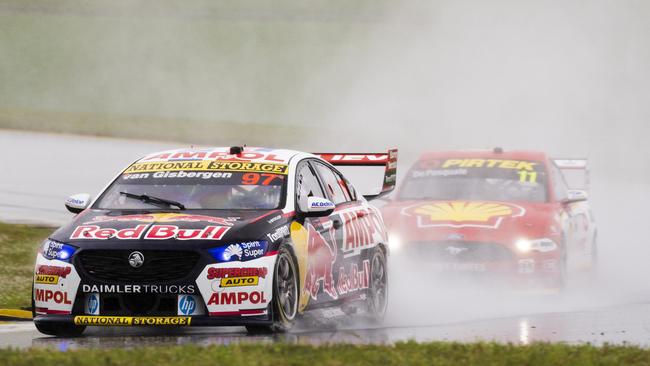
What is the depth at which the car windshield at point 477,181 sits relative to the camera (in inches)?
591

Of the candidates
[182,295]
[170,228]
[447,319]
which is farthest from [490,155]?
[182,295]

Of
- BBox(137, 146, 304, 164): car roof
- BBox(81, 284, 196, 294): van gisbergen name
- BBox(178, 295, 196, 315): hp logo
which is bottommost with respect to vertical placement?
BBox(178, 295, 196, 315): hp logo

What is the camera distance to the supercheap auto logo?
13.9 m

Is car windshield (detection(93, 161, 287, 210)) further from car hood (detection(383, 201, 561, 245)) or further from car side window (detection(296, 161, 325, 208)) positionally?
car hood (detection(383, 201, 561, 245))

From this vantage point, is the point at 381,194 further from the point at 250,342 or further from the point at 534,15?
the point at 534,15

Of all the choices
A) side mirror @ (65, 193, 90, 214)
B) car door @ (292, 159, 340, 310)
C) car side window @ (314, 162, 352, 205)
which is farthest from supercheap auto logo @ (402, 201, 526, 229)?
side mirror @ (65, 193, 90, 214)

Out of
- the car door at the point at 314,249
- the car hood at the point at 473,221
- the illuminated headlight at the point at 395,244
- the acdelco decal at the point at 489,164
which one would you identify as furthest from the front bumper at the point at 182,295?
the acdelco decal at the point at 489,164

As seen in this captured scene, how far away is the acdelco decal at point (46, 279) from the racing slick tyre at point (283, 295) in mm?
1241

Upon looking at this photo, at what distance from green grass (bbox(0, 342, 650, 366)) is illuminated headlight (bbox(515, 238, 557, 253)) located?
17.0 ft

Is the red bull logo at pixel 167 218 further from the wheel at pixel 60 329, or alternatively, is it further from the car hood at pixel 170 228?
the wheel at pixel 60 329

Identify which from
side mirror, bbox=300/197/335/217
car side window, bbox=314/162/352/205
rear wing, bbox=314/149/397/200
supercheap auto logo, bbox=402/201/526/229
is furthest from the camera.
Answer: supercheap auto logo, bbox=402/201/526/229

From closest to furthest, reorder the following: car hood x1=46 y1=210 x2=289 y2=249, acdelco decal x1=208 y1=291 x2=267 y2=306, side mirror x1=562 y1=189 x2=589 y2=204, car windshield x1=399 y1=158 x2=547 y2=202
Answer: acdelco decal x1=208 y1=291 x2=267 y2=306 → car hood x1=46 y1=210 x2=289 y2=249 → side mirror x1=562 y1=189 x2=589 y2=204 → car windshield x1=399 y1=158 x2=547 y2=202

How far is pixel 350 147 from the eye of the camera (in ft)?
110

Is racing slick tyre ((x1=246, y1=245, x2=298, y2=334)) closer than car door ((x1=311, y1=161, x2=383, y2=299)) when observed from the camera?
Yes
